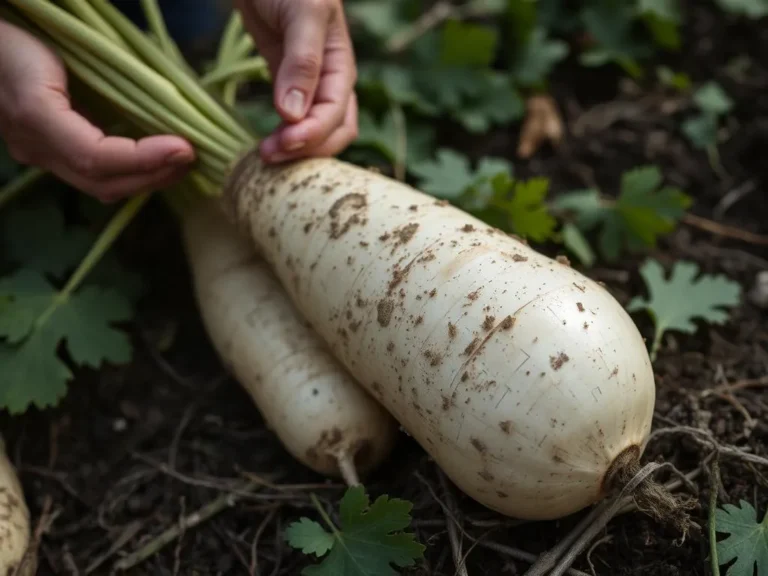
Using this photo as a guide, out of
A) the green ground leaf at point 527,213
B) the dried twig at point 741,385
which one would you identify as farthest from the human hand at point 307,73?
the dried twig at point 741,385

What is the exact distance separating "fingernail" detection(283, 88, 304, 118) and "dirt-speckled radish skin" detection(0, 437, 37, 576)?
39.6 inches

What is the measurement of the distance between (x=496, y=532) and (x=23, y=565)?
947mm

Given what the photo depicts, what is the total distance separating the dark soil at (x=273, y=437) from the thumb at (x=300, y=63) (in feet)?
2.49

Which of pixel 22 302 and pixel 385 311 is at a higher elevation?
pixel 22 302

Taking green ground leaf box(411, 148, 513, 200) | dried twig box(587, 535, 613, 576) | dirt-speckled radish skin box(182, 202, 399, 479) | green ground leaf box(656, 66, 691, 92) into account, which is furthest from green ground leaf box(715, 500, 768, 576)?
green ground leaf box(656, 66, 691, 92)

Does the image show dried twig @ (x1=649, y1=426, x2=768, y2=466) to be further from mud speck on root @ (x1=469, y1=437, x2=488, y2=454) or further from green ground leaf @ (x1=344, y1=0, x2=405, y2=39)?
green ground leaf @ (x1=344, y1=0, x2=405, y2=39)

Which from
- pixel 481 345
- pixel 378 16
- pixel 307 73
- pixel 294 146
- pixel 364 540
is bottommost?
pixel 364 540

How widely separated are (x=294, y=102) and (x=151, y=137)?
12.9 inches

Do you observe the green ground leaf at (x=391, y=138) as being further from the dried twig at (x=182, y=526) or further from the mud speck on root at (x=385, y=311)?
the dried twig at (x=182, y=526)

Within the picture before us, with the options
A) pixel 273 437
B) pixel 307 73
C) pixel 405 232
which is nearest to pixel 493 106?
pixel 307 73

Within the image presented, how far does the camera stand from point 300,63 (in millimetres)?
1582

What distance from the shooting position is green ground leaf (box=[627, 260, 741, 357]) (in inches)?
66.8

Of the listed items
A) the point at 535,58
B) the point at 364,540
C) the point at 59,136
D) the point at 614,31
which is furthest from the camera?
the point at 614,31

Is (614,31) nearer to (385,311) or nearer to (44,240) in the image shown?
(385,311)
